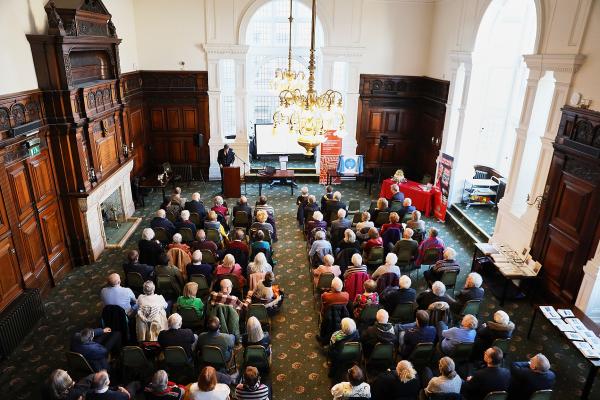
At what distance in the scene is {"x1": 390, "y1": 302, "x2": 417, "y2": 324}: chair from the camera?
21.2 feet

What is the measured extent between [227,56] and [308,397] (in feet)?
34.1

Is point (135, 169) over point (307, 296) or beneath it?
over

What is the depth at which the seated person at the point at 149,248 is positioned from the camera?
774 centimetres

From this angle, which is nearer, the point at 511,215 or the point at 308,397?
the point at 308,397

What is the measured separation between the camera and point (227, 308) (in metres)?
6.05

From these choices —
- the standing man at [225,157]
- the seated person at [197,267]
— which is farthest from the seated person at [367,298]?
the standing man at [225,157]

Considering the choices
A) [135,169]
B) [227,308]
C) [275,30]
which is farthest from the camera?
[275,30]

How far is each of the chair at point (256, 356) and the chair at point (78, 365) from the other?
1862mm

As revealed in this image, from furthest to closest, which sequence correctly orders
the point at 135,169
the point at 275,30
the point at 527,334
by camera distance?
the point at 275,30 < the point at 135,169 < the point at 527,334

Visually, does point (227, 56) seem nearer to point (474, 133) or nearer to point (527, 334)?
point (474, 133)

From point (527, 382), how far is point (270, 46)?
13876 mm

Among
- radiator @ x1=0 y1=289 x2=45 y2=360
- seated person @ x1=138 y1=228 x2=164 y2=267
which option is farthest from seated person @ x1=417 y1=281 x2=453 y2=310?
radiator @ x1=0 y1=289 x2=45 y2=360

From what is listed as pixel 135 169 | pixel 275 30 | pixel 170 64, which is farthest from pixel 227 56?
pixel 135 169

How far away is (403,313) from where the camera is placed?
6.53 metres
